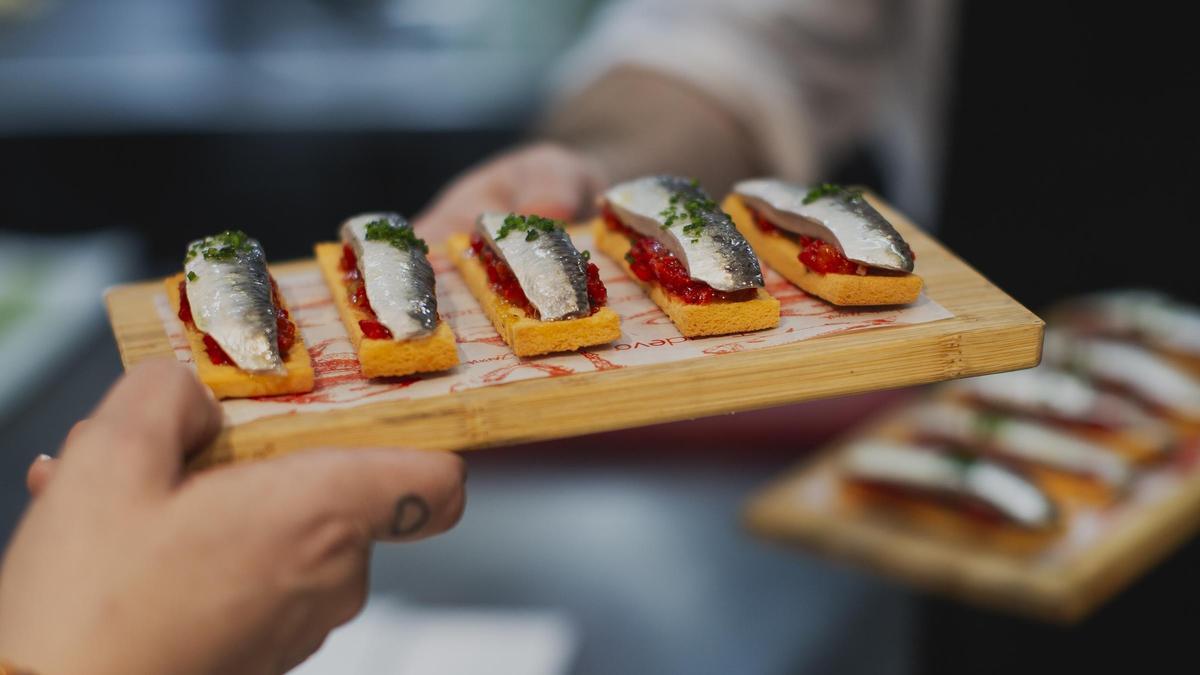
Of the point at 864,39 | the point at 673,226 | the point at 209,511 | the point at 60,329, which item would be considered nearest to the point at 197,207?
the point at 60,329

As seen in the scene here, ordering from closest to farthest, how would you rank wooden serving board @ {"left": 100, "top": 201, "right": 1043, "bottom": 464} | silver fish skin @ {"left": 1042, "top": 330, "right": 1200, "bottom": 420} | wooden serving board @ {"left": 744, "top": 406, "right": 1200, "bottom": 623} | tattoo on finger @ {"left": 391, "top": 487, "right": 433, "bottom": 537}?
tattoo on finger @ {"left": 391, "top": 487, "right": 433, "bottom": 537}, wooden serving board @ {"left": 100, "top": 201, "right": 1043, "bottom": 464}, wooden serving board @ {"left": 744, "top": 406, "right": 1200, "bottom": 623}, silver fish skin @ {"left": 1042, "top": 330, "right": 1200, "bottom": 420}

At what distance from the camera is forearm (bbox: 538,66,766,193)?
4895mm

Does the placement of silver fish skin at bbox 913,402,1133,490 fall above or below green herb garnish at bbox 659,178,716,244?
below

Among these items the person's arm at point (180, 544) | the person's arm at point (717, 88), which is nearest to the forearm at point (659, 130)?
the person's arm at point (717, 88)

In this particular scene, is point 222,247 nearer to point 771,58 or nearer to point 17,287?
point 771,58

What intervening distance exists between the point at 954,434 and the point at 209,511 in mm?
4012

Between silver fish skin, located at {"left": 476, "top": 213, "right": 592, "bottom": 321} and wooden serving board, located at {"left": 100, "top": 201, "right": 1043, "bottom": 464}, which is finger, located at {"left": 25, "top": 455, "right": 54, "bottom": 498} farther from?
silver fish skin, located at {"left": 476, "top": 213, "right": 592, "bottom": 321}

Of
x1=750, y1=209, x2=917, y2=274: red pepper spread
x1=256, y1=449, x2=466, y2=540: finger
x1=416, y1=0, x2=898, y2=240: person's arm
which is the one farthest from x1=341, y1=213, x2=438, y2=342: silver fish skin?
x1=416, y1=0, x2=898, y2=240: person's arm

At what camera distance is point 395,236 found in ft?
8.91

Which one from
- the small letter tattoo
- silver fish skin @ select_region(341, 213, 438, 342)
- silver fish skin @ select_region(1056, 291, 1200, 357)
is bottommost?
silver fish skin @ select_region(1056, 291, 1200, 357)

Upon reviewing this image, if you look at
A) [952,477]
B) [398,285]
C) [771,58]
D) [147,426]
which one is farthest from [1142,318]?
[147,426]

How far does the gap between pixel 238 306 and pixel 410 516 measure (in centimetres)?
66

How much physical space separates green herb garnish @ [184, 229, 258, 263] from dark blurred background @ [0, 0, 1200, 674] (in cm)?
204

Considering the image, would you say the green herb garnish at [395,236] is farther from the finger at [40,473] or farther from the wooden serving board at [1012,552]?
the wooden serving board at [1012,552]
